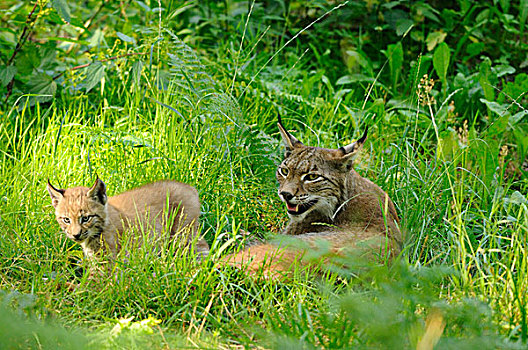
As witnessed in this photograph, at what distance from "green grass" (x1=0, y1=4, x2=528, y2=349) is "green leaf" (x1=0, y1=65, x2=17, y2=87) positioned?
0.31 meters

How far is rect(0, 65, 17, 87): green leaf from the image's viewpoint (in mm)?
6293

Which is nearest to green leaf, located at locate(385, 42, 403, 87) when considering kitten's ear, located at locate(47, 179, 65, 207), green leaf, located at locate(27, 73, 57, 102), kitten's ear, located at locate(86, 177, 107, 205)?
green leaf, located at locate(27, 73, 57, 102)

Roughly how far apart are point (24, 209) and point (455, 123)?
444cm

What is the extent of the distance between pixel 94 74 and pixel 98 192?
2165 mm

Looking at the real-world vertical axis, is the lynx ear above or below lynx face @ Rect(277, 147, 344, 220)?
above

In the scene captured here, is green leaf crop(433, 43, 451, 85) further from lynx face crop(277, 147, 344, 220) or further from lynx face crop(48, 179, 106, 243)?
lynx face crop(48, 179, 106, 243)

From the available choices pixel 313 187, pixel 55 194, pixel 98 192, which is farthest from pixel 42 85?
pixel 313 187

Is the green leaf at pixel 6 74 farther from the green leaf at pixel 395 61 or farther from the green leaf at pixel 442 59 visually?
the green leaf at pixel 442 59

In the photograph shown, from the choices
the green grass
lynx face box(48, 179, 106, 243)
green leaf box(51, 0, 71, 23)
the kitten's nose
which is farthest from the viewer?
green leaf box(51, 0, 71, 23)

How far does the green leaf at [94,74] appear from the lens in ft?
20.5

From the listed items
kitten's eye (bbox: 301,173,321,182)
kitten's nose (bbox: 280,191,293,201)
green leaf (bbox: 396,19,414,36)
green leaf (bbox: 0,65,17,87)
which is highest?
green leaf (bbox: 396,19,414,36)

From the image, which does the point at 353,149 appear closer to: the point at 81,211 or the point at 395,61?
the point at 81,211

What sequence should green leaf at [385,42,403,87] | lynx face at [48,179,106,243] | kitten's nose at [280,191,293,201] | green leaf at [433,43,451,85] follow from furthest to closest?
green leaf at [385,42,403,87] < green leaf at [433,43,451,85] < kitten's nose at [280,191,293,201] < lynx face at [48,179,106,243]

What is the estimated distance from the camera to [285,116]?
680 cm
